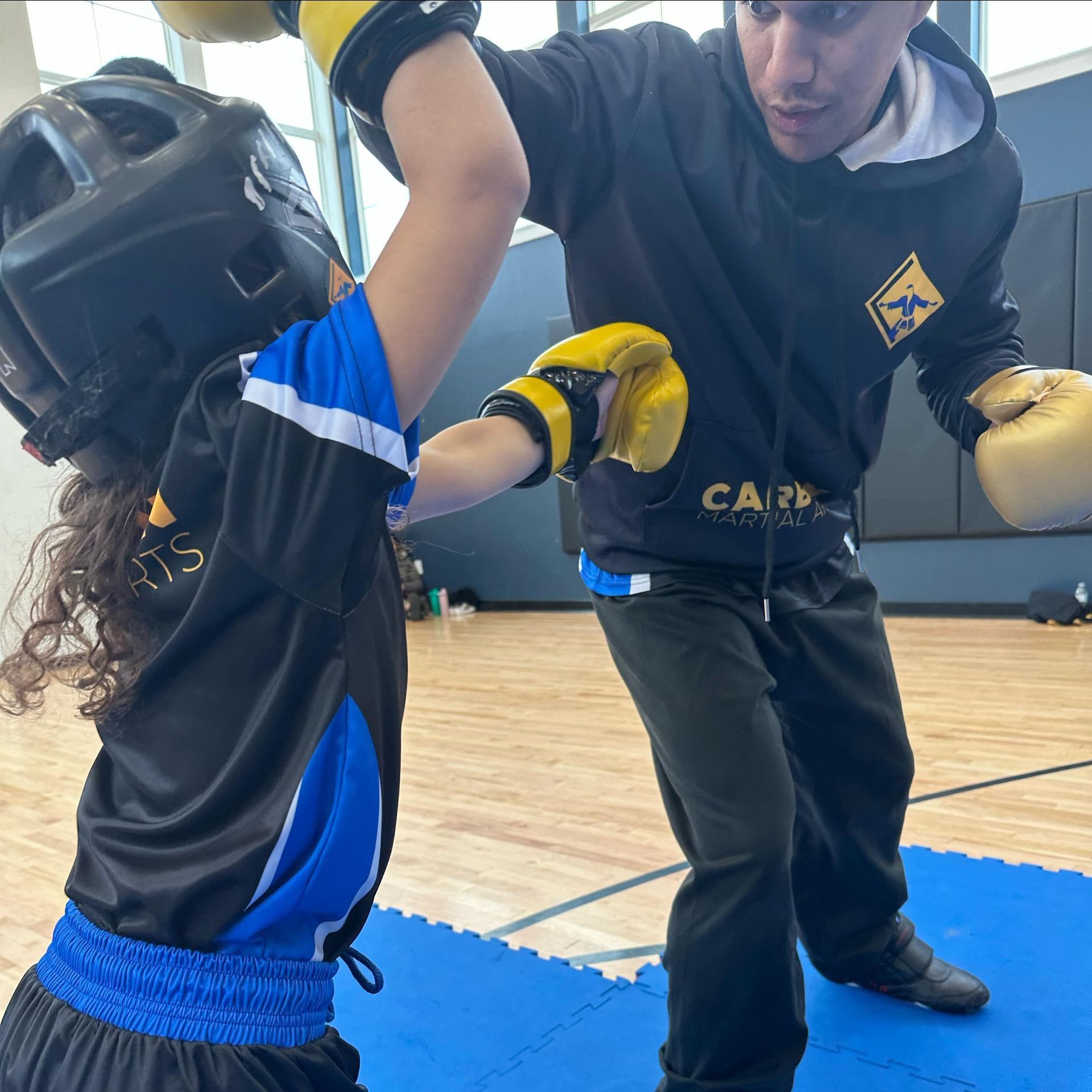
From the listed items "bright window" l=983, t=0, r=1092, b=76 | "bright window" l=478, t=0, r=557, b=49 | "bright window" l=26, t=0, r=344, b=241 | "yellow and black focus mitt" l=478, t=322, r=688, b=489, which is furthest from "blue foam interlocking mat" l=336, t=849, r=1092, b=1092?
"bright window" l=478, t=0, r=557, b=49

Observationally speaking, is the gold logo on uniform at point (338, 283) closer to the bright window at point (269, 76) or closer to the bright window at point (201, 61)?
the bright window at point (201, 61)

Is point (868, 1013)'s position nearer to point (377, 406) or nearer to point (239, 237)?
point (377, 406)

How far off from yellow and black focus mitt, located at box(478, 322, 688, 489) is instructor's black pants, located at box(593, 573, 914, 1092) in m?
0.25

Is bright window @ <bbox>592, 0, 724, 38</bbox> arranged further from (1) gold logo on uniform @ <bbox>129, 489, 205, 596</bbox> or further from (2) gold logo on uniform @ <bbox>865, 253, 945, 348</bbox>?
(1) gold logo on uniform @ <bbox>129, 489, 205, 596</bbox>

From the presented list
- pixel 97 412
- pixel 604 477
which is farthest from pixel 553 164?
pixel 97 412

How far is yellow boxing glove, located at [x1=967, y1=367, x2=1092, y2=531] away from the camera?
1.39m

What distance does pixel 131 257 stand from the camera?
0.76m

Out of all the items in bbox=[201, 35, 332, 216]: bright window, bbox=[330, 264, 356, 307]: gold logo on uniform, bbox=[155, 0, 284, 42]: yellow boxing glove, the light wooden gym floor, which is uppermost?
bbox=[201, 35, 332, 216]: bright window

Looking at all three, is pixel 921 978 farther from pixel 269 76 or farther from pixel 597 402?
pixel 269 76

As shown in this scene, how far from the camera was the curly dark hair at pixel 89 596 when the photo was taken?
0.82 metres

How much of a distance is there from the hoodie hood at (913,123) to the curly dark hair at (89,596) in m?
1.02

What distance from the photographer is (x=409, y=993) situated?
6.13 feet

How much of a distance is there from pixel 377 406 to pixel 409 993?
1499 millimetres

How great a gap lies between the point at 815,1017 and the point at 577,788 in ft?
4.94
